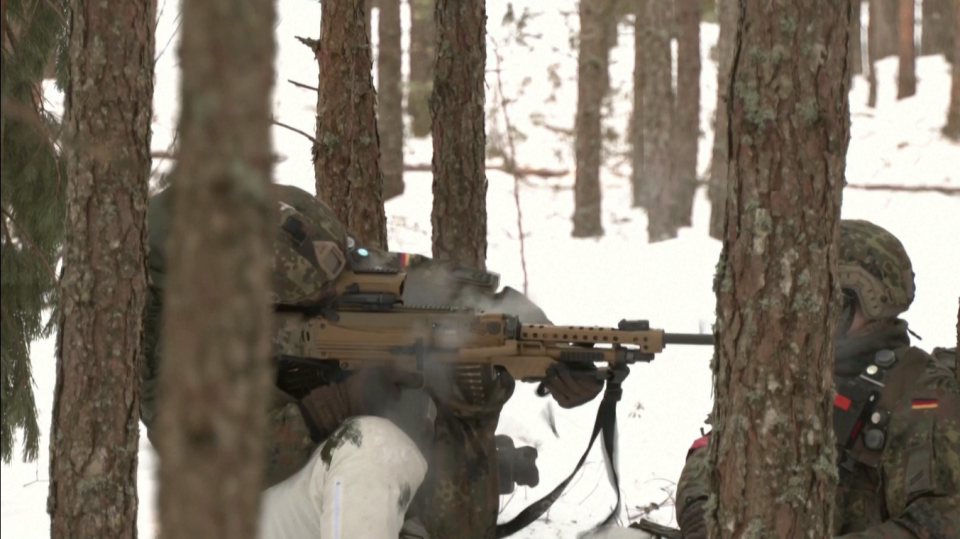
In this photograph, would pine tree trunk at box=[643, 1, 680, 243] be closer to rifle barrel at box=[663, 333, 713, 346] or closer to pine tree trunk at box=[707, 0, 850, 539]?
rifle barrel at box=[663, 333, 713, 346]

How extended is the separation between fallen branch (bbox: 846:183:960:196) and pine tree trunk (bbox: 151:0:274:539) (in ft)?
41.2

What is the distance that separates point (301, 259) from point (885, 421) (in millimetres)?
1849

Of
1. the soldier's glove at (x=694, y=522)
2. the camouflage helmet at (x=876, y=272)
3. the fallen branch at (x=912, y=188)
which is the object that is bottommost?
the soldier's glove at (x=694, y=522)

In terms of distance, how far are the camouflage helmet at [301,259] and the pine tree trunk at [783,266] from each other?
139cm

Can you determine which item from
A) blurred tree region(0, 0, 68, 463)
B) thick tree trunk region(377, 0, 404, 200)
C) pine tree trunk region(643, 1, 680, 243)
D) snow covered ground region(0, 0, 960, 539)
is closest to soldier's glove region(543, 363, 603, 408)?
snow covered ground region(0, 0, 960, 539)

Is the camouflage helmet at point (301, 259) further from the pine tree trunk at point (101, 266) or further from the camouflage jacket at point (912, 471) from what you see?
the camouflage jacket at point (912, 471)

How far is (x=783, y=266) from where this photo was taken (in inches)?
97.3

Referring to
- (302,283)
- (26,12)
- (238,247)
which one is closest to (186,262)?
(238,247)

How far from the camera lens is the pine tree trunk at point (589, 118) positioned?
37.6 ft

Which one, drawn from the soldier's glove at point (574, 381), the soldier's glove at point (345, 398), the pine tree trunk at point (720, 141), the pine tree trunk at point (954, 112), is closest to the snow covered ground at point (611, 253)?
the pine tree trunk at point (954, 112)

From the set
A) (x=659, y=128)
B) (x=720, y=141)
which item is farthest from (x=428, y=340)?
(x=659, y=128)

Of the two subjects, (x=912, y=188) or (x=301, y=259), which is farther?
(x=912, y=188)

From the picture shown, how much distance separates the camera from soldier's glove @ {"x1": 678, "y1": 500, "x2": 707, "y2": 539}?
319 centimetres

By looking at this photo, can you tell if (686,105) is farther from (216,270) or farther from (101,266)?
(216,270)
